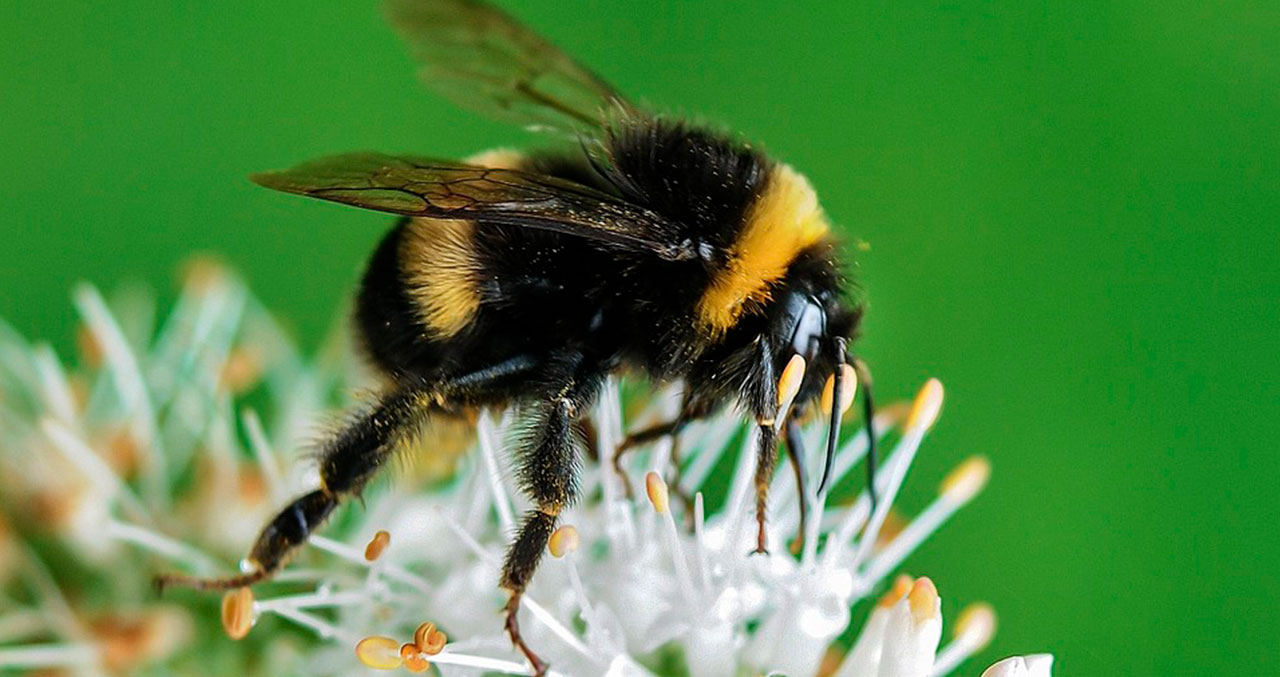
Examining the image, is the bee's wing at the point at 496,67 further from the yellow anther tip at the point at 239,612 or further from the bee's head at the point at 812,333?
the yellow anther tip at the point at 239,612

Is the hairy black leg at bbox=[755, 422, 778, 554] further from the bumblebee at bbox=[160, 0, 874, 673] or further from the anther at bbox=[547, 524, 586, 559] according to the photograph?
the anther at bbox=[547, 524, 586, 559]

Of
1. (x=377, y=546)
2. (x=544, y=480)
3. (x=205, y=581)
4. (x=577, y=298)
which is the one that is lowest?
(x=205, y=581)

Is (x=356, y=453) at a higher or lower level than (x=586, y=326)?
lower

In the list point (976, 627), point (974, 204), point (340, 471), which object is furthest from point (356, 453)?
point (974, 204)

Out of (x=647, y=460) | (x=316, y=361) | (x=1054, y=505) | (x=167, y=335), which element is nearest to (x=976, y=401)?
(x=1054, y=505)

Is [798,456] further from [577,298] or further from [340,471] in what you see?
[340,471]

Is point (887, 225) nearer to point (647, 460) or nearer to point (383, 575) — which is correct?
point (647, 460)
